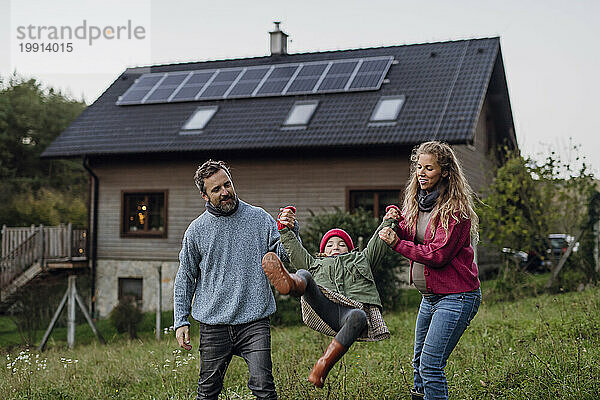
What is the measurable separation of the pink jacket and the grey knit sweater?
0.98 m

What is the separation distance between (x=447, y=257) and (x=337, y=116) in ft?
42.5

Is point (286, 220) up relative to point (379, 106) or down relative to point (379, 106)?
down

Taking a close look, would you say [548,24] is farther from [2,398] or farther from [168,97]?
[2,398]

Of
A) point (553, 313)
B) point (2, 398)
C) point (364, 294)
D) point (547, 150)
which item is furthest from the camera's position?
point (547, 150)

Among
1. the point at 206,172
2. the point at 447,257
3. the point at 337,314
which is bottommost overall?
the point at 337,314

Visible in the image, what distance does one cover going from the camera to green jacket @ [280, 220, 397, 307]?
462 centimetres

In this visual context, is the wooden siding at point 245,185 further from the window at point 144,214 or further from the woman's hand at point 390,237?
the woman's hand at point 390,237

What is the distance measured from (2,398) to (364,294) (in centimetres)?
462

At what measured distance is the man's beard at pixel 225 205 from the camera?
480cm

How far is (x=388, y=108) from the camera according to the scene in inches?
672

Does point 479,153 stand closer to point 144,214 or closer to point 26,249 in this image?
point 144,214

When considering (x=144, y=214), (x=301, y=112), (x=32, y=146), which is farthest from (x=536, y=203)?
(x=32, y=146)

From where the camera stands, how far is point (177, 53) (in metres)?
24.0

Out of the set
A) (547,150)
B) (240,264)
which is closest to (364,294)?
(240,264)
